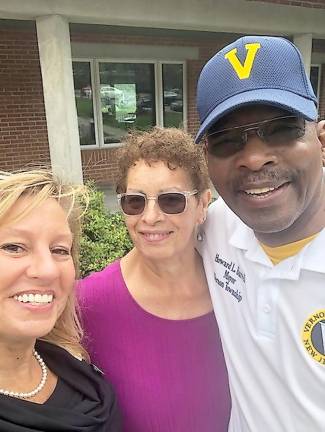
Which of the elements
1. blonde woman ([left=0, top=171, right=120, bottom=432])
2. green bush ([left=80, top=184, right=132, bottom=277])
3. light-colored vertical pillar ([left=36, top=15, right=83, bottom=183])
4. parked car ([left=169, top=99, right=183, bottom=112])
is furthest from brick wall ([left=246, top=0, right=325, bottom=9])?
blonde woman ([left=0, top=171, right=120, bottom=432])

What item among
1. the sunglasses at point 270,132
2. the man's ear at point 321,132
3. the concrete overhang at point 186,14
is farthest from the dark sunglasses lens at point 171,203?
the concrete overhang at point 186,14

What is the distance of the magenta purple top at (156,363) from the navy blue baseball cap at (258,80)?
32.2 inches

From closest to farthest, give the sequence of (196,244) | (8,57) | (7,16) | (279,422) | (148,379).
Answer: (279,422) → (148,379) → (196,244) → (7,16) → (8,57)

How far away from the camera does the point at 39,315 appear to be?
4.18ft

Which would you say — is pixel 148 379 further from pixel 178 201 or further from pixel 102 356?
pixel 178 201

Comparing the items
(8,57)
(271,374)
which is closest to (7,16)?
(8,57)

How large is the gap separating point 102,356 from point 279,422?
2.44 feet

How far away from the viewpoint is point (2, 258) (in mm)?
1236

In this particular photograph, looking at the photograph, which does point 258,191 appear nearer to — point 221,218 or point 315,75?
point 221,218

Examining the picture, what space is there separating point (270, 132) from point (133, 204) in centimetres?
71

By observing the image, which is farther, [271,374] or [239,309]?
[239,309]

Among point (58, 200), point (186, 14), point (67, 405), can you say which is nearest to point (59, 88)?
point (186, 14)

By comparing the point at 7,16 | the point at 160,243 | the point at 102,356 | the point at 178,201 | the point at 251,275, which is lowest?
the point at 102,356

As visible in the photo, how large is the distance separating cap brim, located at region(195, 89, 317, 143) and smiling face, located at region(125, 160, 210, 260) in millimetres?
494
